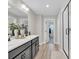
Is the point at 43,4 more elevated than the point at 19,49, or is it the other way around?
the point at 43,4

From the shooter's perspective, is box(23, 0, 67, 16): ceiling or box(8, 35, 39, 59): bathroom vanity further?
box(23, 0, 67, 16): ceiling

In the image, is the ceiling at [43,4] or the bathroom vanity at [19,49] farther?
the ceiling at [43,4]

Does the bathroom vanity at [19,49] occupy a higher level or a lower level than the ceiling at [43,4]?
lower

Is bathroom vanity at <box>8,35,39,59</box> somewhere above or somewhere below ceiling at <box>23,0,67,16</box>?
below

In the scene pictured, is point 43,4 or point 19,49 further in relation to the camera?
point 43,4
